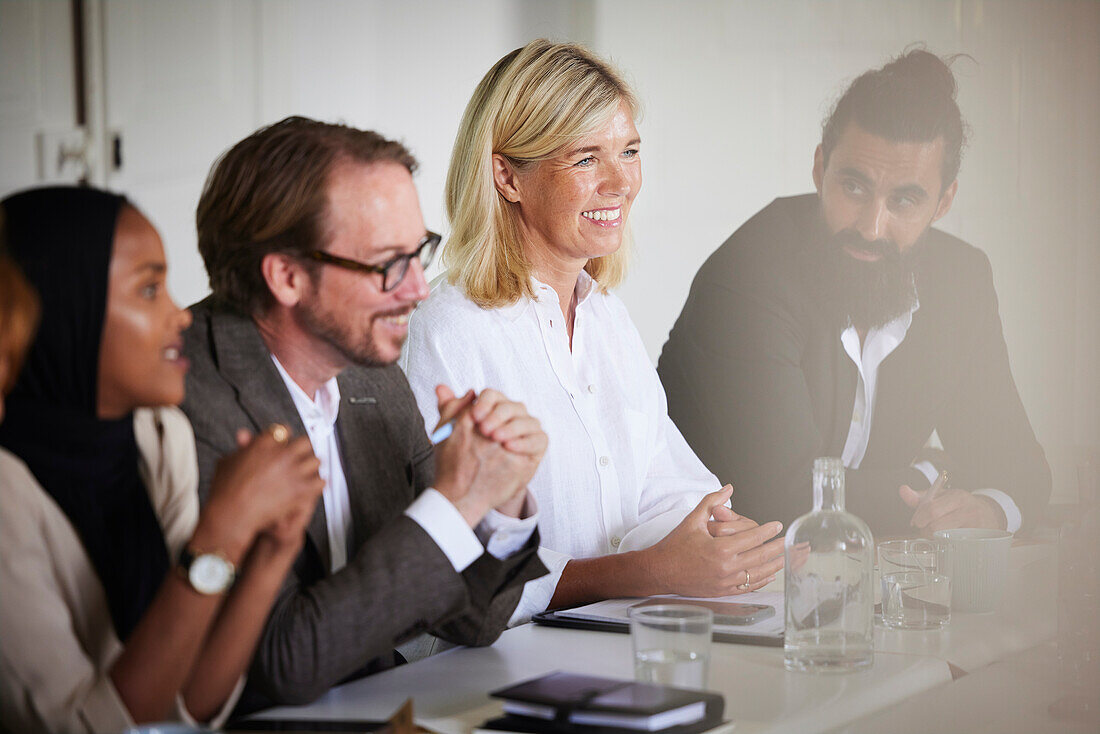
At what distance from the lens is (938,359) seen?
2236 mm

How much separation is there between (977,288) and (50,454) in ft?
5.77

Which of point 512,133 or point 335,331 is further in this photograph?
point 512,133

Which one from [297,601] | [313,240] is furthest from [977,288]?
[297,601]

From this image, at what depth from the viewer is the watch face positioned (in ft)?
3.43

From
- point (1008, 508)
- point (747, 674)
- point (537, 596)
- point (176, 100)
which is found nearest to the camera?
point (747, 674)

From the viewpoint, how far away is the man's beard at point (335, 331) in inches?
58.6

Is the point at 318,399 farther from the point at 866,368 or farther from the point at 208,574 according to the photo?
the point at 866,368

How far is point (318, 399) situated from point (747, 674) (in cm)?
70

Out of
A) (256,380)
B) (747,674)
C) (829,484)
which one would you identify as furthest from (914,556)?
(256,380)

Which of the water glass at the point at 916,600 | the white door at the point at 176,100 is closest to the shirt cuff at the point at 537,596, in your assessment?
the water glass at the point at 916,600

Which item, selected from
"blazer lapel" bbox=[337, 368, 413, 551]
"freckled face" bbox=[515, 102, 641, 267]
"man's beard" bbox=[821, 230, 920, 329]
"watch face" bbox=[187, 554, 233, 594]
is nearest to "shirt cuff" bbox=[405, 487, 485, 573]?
"blazer lapel" bbox=[337, 368, 413, 551]

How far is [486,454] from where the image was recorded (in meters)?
1.38

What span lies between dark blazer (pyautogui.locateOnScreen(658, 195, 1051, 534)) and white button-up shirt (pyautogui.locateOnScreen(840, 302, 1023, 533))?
1 centimetres

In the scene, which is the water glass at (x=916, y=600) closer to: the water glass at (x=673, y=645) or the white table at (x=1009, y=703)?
the white table at (x=1009, y=703)
